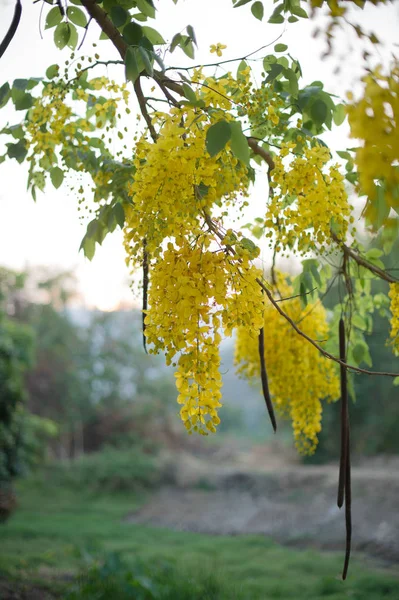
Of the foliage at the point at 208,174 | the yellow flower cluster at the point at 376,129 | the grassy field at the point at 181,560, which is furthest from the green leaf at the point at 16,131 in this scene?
the grassy field at the point at 181,560

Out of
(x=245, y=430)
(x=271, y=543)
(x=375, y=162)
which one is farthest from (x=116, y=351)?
(x=375, y=162)

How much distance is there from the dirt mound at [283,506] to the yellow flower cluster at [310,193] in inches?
138

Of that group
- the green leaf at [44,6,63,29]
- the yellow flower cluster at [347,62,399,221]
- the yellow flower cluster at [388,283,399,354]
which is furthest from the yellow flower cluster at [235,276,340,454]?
the yellow flower cluster at [347,62,399,221]

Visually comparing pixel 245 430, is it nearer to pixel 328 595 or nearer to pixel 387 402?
pixel 387 402

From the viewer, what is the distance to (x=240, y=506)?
7.00 meters

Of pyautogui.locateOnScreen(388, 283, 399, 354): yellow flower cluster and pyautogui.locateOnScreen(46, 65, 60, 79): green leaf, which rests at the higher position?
pyautogui.locateOnScreen(46, 65, 60, 79): green leaf

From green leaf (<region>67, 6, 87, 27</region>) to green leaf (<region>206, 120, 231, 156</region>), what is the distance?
2.35ft

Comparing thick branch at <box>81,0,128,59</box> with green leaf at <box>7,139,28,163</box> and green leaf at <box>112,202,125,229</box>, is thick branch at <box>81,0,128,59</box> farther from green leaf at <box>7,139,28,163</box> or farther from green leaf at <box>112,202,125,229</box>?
green leaf at <box>7,139,28,163</box>

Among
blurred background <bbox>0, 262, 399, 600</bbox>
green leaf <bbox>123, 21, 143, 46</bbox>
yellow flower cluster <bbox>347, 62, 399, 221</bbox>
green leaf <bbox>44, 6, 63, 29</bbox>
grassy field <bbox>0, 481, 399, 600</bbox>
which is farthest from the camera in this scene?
blurred background <bbox>0, 262, 399, 600</bbox>

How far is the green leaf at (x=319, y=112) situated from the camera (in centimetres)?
140

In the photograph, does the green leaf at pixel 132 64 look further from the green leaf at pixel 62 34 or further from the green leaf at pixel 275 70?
the green leaf at pixel 62 34

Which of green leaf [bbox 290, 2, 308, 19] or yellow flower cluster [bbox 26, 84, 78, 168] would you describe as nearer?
green leaf [bbox 290, 2, 308, 19]

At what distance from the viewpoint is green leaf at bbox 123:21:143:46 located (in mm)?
1212

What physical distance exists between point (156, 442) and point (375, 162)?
33.8ft
